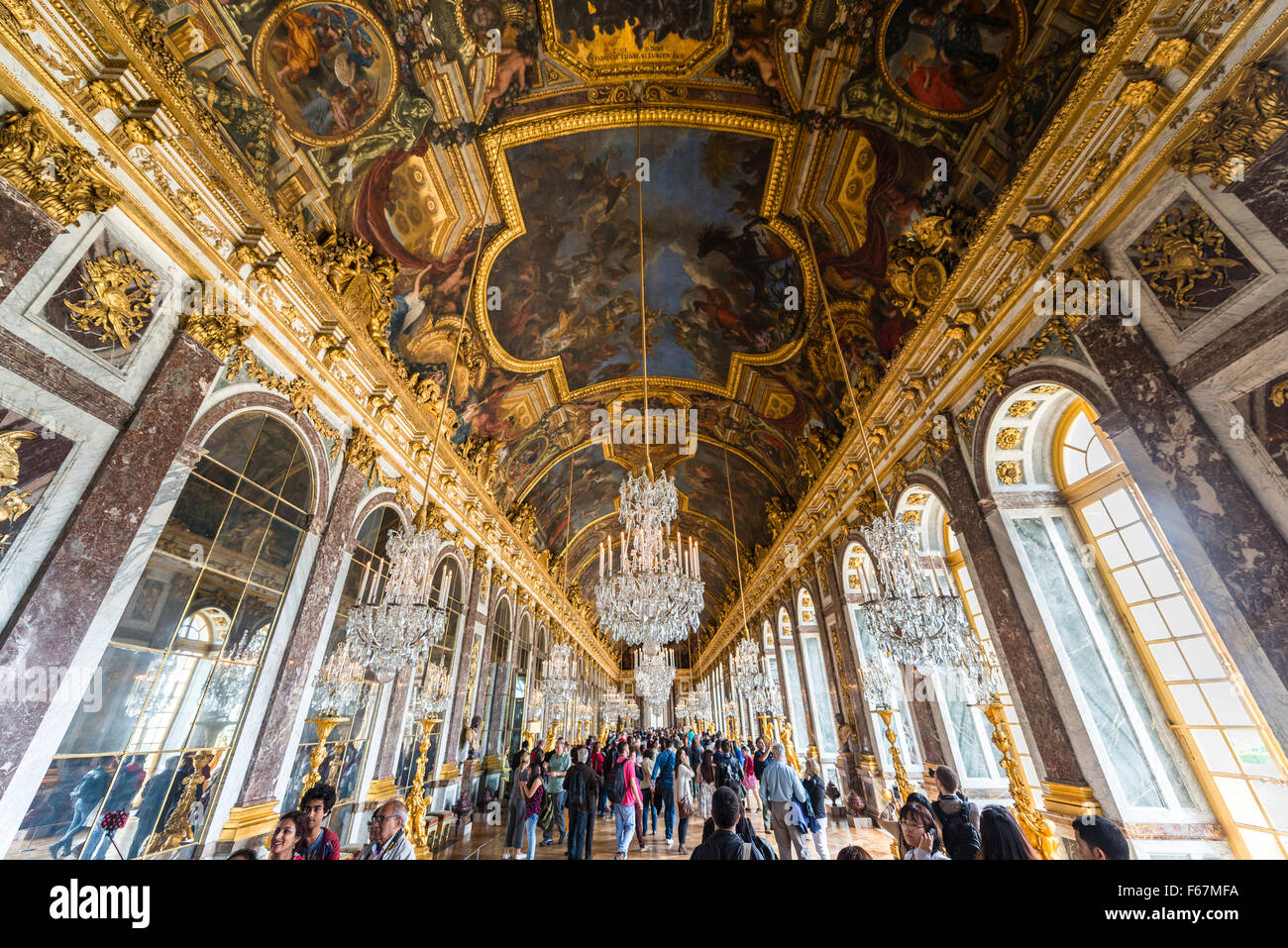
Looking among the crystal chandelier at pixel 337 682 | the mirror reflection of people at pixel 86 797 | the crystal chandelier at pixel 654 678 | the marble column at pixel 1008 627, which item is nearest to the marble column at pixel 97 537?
the mirror reflection of people at pixel 86 797

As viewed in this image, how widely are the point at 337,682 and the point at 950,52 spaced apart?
10240mm

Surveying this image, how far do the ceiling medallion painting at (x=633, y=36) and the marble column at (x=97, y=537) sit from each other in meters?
5.79

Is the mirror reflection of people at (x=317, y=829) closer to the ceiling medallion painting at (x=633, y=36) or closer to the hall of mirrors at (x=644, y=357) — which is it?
the hall of mirrors at (x=644, y=357)

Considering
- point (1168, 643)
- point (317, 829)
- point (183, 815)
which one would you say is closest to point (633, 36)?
point (317, 829)

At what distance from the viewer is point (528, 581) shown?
15.5 meters

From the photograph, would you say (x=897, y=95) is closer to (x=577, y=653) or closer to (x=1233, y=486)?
(x=1233, y=486)

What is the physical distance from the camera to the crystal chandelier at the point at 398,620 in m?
4.88

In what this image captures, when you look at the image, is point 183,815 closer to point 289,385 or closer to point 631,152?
point 289,385

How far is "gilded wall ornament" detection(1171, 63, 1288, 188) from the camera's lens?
10.4 feet

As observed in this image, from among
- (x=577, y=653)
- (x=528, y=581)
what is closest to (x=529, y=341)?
(x=528, y=581)

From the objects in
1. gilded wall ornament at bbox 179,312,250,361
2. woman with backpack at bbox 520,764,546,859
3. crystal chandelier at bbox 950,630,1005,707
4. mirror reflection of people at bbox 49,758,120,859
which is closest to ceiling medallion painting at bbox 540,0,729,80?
gilded wall ornament at bbox 179,312,250,361
